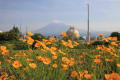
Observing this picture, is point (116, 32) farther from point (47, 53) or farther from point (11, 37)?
point (11, 37)

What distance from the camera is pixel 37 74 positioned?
270 cm

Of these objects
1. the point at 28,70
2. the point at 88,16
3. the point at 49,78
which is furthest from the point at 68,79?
the point at 88,16

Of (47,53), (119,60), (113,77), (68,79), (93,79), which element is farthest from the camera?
(47,53)

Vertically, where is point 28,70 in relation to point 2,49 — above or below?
below

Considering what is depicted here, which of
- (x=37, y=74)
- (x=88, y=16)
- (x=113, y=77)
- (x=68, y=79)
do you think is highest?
(x=88, y=16)

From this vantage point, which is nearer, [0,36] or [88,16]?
[0,36]

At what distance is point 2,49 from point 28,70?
69cm

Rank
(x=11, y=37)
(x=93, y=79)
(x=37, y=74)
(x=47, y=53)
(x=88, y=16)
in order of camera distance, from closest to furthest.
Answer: (x=93, y=79) → (x=37, y=74) → (x=47, y=53) → (x=11, y=37) → (x=88, y=16)

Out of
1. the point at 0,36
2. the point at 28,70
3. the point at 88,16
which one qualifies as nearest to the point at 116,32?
the point at 88,16

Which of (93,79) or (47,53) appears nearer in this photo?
(93,79)

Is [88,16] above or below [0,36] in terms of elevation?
above

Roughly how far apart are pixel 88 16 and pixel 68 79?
21458 mm

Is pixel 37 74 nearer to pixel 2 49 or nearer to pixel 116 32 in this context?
pixel 2 49

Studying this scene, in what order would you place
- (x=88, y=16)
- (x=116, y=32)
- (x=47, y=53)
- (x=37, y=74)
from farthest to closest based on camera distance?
(x=88, y=16) → (x=116, y=32) → (x=47, y=53) → (x=37, y=74)
